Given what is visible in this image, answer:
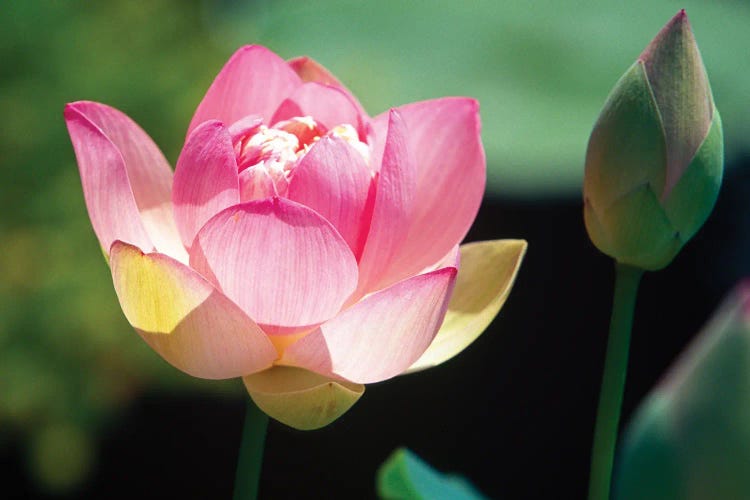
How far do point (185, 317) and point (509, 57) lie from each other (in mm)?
1603

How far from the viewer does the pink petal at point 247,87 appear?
0.42m

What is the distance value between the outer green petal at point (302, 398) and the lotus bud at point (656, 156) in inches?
4.3

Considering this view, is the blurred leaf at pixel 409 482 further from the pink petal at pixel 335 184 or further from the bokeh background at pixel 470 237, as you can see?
the bokeh background at pixel 470 237

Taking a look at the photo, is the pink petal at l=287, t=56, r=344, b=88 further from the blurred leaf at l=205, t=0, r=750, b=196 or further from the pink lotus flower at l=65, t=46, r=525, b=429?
the blurred leaf at l=205, t=0, r=750, b=196

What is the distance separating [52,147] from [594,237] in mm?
1380

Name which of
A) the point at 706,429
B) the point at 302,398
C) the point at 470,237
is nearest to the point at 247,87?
the point at 302,398

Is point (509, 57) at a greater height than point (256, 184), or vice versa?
point (256, 184)

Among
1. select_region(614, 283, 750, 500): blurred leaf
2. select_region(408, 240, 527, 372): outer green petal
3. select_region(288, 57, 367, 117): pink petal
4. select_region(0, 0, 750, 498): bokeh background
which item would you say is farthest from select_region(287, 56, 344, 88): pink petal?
select_region(0, 0, 750, 498): bokeh background

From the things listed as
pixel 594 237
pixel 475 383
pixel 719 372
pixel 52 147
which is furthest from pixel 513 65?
pixel 594 237

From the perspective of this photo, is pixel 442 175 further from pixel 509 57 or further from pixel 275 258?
pixel 509 57

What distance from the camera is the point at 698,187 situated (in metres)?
0.37

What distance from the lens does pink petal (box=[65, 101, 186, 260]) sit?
371 millimetres

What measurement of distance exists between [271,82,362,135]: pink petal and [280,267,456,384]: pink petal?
11 cm

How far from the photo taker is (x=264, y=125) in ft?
1.38
